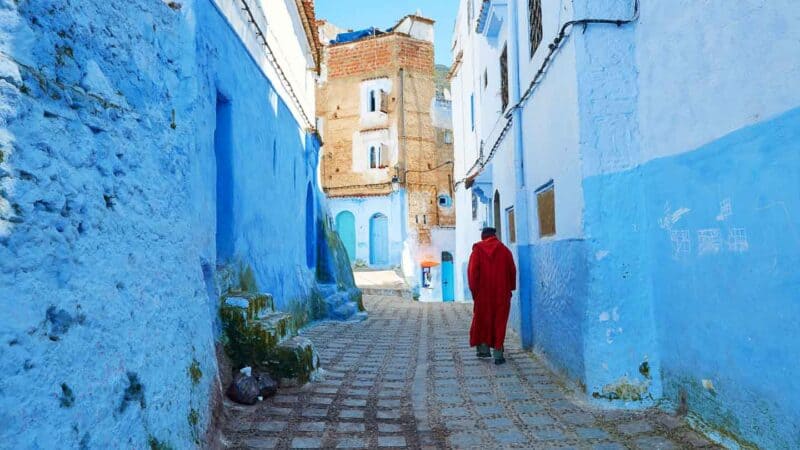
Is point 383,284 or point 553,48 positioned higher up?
point 553,48

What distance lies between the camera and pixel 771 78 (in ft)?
9.03

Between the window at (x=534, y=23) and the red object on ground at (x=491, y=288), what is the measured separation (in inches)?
92.3

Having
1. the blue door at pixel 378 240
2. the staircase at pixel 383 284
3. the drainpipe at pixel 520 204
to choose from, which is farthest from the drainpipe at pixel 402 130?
the drainpipe at pixel 520 204

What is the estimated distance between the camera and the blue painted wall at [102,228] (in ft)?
6.01

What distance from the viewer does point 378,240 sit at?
79.3 feet

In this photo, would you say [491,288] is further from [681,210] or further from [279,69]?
[279,69]

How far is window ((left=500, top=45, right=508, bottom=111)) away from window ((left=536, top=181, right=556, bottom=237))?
2.74 metres

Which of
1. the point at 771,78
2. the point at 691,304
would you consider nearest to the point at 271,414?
the point at 691,304

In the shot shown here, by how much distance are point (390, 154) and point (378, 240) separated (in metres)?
4.00

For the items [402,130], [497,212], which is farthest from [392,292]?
[497,212]

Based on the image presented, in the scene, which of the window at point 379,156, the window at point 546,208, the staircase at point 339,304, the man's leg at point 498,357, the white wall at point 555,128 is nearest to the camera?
the white wall at point 555,128

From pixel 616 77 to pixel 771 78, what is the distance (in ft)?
5.37

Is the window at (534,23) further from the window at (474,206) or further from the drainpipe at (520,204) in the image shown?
the window at (474,206)

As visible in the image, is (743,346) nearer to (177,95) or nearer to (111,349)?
(111,349)
